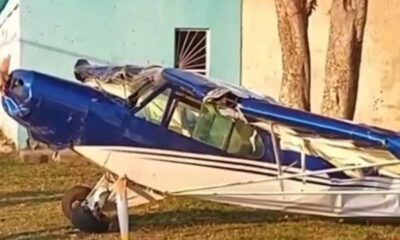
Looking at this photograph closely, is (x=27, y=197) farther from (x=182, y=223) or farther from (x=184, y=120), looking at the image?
(x=184, y=120)

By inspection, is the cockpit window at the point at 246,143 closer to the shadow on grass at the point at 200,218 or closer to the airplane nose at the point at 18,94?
the shadow on grass at the point at 200,218

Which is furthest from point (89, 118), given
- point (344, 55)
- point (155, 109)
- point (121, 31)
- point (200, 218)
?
point (121, 31)

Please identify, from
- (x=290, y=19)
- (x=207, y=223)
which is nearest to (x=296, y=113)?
(x=207, y=223)

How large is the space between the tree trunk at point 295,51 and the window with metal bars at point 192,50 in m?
4.64

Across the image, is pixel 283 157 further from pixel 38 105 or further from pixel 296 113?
pixel 38 105

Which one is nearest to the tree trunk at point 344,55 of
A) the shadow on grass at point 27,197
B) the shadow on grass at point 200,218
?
the shadow on grass at point 200,218

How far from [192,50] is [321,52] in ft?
7.71

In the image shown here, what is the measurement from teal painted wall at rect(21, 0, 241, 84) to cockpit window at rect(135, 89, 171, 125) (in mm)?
7610

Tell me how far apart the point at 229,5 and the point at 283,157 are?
8.68 metres

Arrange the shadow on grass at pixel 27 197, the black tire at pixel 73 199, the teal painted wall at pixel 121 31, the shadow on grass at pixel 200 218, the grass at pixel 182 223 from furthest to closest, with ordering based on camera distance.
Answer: the teal painted wall at pixel 121 31, the shadow on grass at pixel 27 197, the shadow on grass at pixel 200 218, the black tire at pixel 73 199, the grass at pixel 182 223

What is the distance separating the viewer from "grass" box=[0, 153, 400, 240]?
9.93 meters

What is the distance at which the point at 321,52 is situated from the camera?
1786 cm

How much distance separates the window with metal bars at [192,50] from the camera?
17641 millimetres

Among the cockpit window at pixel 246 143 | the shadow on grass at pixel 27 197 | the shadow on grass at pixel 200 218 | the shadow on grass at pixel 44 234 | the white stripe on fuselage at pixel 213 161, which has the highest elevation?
the cockpit window at pixel 246 143
